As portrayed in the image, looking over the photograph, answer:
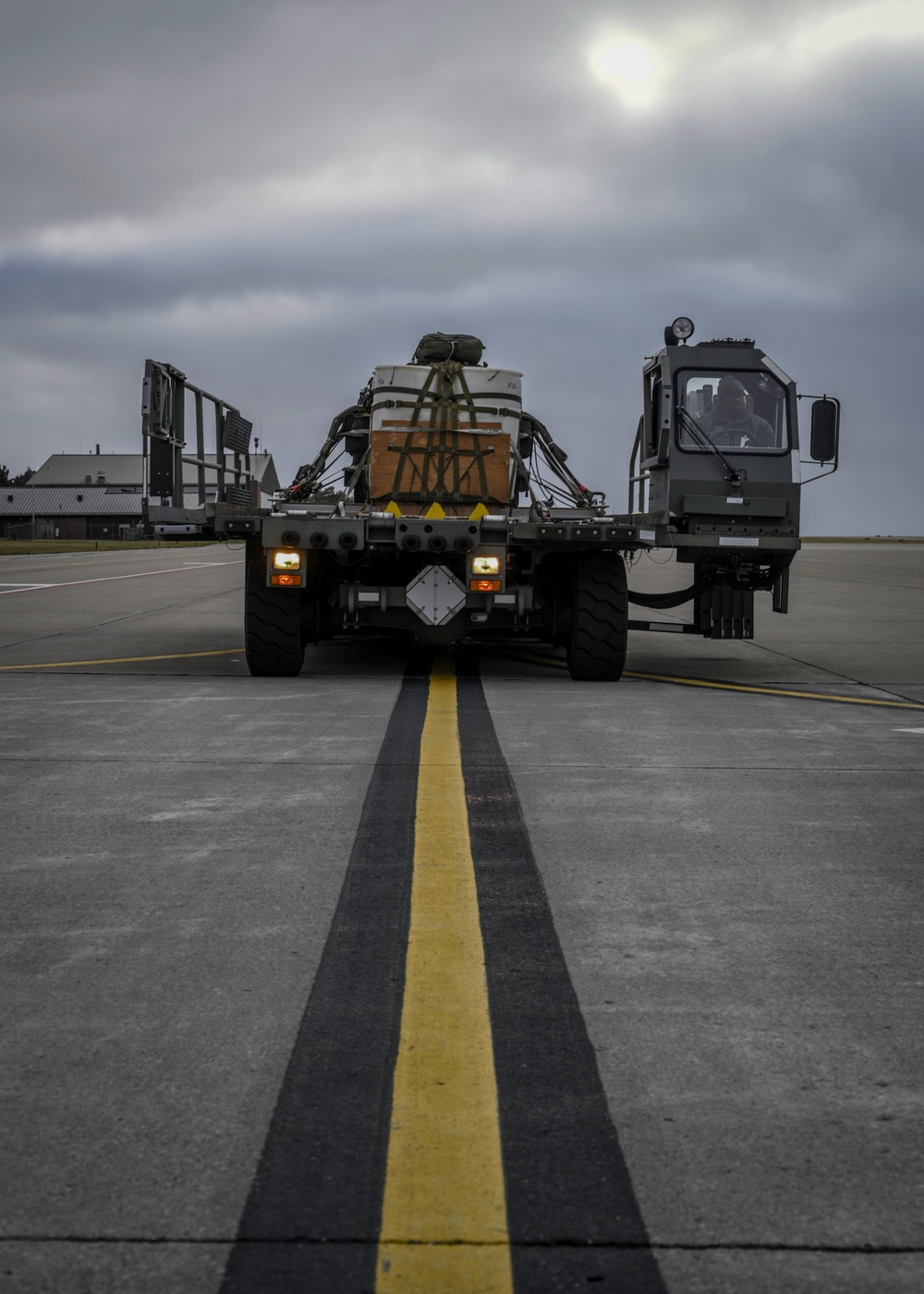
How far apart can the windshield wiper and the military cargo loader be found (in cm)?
1

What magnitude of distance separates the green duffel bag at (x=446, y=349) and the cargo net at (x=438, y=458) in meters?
0.09

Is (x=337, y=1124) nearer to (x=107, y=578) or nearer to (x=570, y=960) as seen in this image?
(x=570, y=960)

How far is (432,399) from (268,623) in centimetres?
270

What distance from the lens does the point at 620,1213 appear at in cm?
229

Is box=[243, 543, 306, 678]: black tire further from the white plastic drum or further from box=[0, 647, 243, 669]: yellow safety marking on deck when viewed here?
the white plastic drum

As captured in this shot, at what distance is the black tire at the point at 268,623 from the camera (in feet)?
33.4

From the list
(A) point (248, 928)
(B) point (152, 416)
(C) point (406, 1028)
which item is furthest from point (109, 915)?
(B) point (152, 416)

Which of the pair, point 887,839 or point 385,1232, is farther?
point 887,839

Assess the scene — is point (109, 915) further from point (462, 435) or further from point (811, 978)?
point (462, 435)

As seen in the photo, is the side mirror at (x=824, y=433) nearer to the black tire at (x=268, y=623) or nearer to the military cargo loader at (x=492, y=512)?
the military cargo loader at (x=492, y=512)

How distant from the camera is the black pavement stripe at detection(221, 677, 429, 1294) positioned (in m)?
2.14

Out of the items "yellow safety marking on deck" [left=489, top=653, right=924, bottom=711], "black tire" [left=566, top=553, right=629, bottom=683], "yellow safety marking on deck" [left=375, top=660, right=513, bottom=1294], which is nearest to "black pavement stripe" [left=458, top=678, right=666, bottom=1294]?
"yellow safety marking on deck" [left=375, top=660, right=513, bottom=1294]

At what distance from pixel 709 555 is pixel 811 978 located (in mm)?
8051

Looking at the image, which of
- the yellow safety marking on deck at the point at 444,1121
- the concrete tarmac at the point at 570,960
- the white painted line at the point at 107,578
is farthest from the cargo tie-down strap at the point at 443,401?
the white painted line at the point at 107,578
